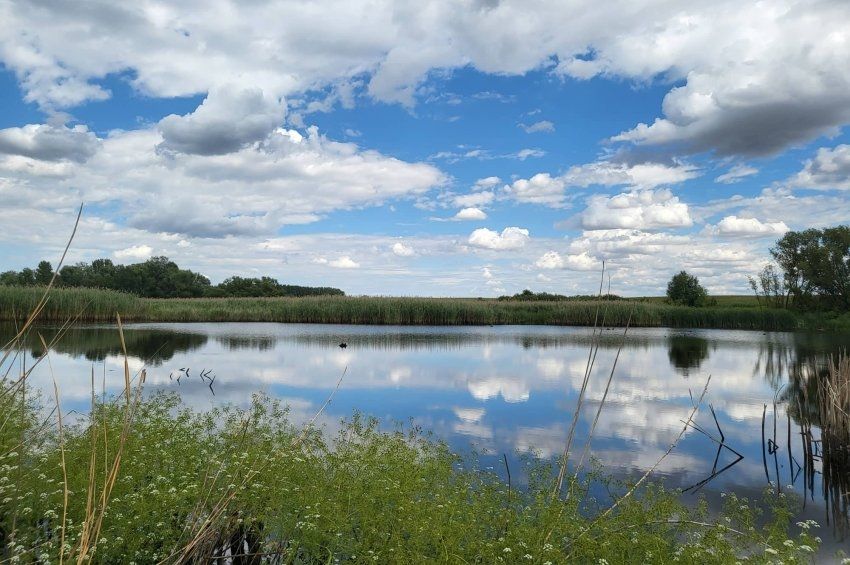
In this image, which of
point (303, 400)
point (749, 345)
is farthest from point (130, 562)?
point (749, 345)

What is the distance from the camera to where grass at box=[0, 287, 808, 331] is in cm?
4369

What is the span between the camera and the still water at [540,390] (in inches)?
374

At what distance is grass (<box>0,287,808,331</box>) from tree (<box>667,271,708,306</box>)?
10.2 m

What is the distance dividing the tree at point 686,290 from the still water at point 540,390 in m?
28.0

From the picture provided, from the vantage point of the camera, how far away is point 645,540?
411 centimetres

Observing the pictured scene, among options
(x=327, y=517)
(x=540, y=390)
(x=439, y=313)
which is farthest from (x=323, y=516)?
(x=439, y=313)

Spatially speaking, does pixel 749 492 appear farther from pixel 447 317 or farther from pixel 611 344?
pixel 447 317

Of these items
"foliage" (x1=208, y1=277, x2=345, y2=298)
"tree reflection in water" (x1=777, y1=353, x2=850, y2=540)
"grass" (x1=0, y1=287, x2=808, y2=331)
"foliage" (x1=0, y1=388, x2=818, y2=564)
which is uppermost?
"foliage" (x1=208, y1=277, x2=345, y2=298)

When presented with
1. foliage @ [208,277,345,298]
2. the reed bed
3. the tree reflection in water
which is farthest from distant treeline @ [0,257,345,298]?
the tree reflection in water

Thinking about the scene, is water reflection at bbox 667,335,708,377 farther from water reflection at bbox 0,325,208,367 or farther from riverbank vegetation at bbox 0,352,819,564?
water reflection at bbox 0,325,208,367

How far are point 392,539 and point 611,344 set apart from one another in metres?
29.8

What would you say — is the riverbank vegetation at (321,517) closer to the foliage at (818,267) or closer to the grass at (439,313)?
the grass at (439,313)

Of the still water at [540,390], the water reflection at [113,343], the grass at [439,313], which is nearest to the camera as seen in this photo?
the still water at [540,390]

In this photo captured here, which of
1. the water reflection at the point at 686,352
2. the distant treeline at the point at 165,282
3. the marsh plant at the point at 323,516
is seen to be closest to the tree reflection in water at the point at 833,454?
the marsh plant at the point at 323,516
